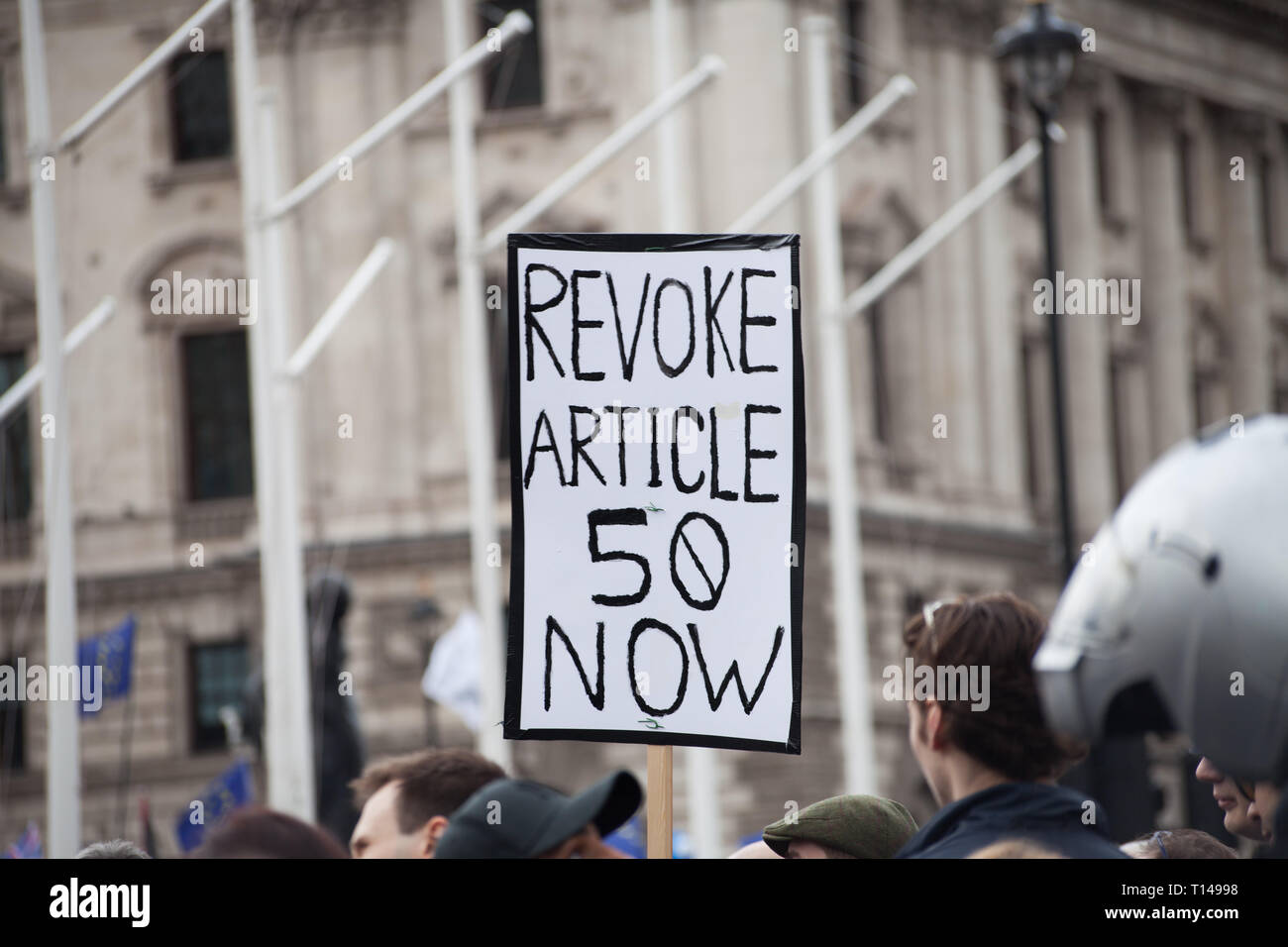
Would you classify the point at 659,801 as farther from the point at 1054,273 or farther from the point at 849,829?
the point at 1054,273

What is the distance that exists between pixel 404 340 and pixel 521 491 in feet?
102

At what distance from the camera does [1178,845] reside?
5.23m

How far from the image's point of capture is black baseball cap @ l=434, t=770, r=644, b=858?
4.43m

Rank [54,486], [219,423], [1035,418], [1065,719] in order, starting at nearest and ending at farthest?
[1065,719] → [54,486] → [219,423] → [1035,418]

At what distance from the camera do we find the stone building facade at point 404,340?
34938 mm

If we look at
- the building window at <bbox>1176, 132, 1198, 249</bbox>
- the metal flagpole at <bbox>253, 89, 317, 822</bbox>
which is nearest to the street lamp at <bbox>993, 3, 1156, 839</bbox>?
the metal flagpole at <bbox>253, 89, 317, 822</bbox>

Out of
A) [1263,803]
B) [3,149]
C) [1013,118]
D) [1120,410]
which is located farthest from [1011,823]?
[1120,410]

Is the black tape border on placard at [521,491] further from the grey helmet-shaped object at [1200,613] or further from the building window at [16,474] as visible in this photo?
the building window at [16,474]

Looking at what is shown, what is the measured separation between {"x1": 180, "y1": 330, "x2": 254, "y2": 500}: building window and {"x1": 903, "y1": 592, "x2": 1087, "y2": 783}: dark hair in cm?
3320

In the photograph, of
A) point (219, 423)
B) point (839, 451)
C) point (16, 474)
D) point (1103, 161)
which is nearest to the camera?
point (839, 451)

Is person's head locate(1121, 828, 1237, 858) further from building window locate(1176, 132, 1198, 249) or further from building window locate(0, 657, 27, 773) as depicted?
building window locate(1176, 132, 1198, 249)

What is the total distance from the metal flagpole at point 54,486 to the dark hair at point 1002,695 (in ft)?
33.5

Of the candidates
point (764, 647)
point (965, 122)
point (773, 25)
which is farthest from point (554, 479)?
point (965, 122)

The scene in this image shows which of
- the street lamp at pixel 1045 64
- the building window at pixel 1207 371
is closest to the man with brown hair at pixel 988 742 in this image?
the street lamp at pixel 1045 64
